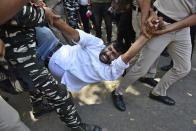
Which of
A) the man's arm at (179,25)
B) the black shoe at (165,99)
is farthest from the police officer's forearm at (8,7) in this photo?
the black shoe at (165,99)

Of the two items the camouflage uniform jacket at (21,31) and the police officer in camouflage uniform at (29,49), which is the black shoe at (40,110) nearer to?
the police officer in camouflage uniform at (29,49)

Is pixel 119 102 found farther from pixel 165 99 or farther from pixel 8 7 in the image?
pixel 8 7

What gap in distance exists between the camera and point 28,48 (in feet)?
4.89

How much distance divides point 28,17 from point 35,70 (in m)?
0.47

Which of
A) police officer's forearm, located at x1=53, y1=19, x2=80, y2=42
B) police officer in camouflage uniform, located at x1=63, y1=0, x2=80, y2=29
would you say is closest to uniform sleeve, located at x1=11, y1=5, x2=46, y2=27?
police officer's forearm, located at x1=53, y1=19, x2=80, y2=42

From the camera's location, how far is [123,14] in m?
3.15

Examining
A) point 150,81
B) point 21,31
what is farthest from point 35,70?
point 150,81

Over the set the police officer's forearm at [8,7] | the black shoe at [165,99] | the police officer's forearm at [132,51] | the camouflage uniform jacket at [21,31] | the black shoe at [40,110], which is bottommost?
the black shoe at [165,99]

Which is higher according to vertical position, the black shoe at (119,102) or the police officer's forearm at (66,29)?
the police officer's forearm at (66,29)

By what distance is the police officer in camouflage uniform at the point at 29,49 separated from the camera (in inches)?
53.2

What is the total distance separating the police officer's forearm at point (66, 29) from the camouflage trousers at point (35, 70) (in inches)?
13.2

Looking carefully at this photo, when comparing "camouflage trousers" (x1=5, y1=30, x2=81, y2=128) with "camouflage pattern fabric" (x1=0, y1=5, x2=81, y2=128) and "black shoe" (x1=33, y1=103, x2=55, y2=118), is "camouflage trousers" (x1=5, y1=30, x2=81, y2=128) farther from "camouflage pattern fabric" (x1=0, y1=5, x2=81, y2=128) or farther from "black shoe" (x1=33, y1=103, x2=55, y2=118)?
"black shoe" (x1=33, y1=103, x2=55, y2=118)

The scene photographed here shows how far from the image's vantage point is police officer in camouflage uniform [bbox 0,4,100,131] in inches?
53.2

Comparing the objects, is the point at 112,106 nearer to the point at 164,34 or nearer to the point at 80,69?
the point at 80,69
